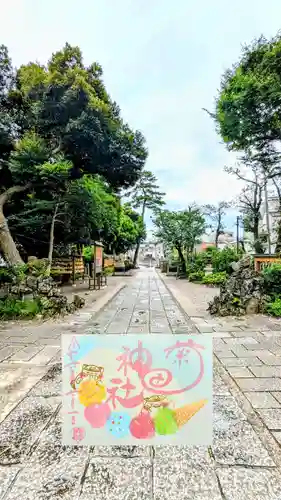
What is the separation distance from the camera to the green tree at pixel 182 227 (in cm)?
1468

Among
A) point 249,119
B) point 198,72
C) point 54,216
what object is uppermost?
point 198,72

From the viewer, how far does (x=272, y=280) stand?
18.5 ft

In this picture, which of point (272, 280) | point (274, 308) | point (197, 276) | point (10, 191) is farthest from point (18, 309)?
point (197, 276)

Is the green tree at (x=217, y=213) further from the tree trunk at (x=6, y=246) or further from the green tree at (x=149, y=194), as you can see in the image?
the tree trunk at (x=6, y=246)

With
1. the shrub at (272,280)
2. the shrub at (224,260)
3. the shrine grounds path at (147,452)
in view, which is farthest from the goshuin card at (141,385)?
the shrub at (224,260)

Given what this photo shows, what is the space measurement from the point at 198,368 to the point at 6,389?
1.96 m

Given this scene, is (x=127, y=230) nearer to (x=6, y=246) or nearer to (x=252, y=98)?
(x=6, y=246)

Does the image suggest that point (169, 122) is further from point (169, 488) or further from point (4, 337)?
point (169, 488)

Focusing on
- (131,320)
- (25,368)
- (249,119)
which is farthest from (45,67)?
(25,368)

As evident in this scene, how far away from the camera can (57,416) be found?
6.54 ft

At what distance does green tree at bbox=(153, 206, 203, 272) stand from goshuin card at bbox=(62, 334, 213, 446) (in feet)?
44.4

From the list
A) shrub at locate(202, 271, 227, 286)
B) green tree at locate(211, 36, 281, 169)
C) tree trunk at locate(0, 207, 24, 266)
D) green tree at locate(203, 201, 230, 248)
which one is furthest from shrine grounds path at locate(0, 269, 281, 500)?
green tree at locate(203, 201, 230, 248)

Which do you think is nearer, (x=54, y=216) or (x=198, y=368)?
(x=198, y=368)

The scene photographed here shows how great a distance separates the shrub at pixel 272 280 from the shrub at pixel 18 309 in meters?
4.52
